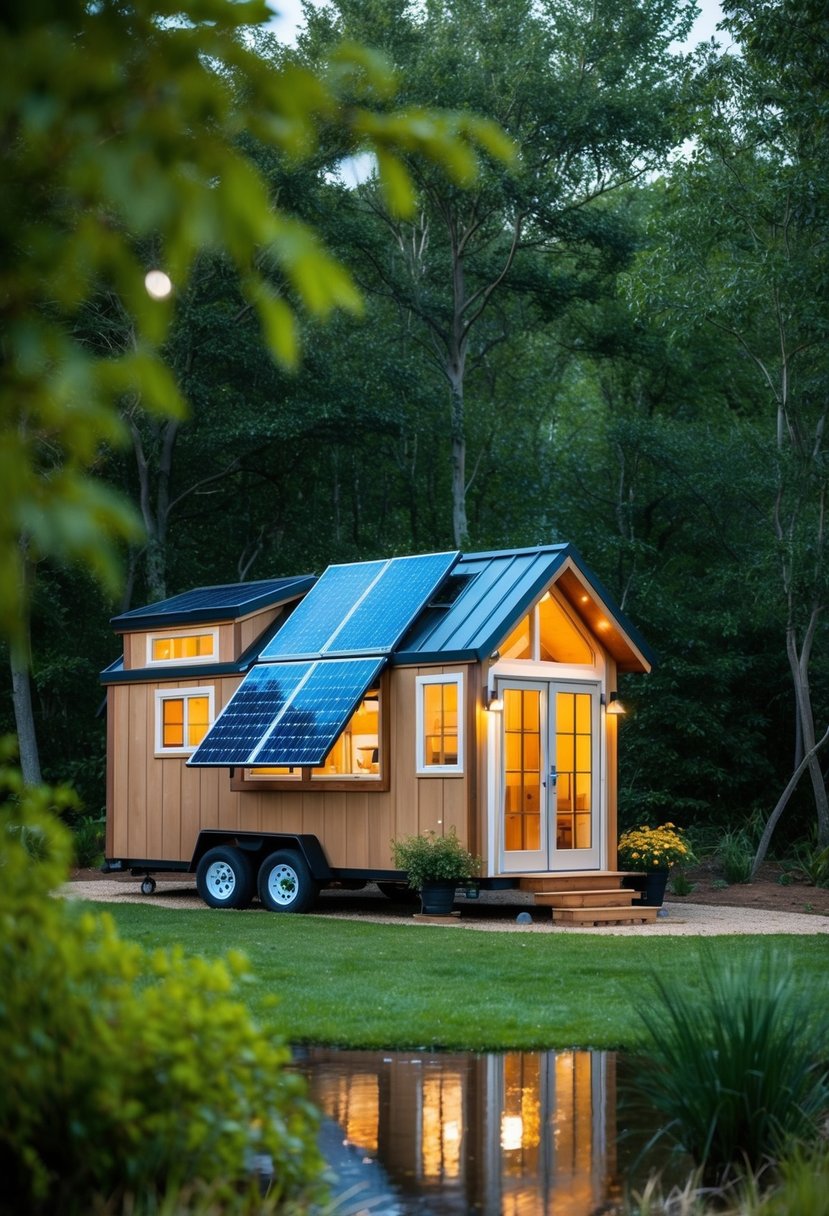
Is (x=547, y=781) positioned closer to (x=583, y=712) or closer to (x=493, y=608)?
(x=583, y=712)

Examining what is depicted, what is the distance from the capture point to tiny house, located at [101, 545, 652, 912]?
16.2 metres

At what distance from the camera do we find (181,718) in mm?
19016

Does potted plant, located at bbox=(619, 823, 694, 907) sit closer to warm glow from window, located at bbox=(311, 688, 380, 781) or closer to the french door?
the french door

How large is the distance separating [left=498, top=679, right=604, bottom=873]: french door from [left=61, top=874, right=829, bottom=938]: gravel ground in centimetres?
71

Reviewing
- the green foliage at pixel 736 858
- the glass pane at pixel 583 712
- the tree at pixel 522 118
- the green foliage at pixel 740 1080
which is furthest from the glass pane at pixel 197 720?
the green foliage at pixel 740 1080

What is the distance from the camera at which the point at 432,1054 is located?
27.1ft

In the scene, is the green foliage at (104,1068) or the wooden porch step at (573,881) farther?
the wooden porch step at (573,881)

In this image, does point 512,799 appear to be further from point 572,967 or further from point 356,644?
point 572,967

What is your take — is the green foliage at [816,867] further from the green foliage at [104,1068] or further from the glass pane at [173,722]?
the green foliage at [104,1068]

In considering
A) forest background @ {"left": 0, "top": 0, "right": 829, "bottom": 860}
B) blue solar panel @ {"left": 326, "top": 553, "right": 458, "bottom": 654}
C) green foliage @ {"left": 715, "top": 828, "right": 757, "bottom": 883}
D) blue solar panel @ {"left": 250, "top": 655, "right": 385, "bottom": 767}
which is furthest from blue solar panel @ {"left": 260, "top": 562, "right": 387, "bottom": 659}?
green foliage @ {"left": 715, "top": 828, "right": 757, "bottom": 883}

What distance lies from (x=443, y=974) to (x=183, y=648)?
8.90 metres

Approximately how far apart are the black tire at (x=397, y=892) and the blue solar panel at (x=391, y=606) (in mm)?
3355

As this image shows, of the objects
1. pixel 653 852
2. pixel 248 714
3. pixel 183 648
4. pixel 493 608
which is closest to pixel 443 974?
pixel 493 608

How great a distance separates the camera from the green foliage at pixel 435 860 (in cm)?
1558
